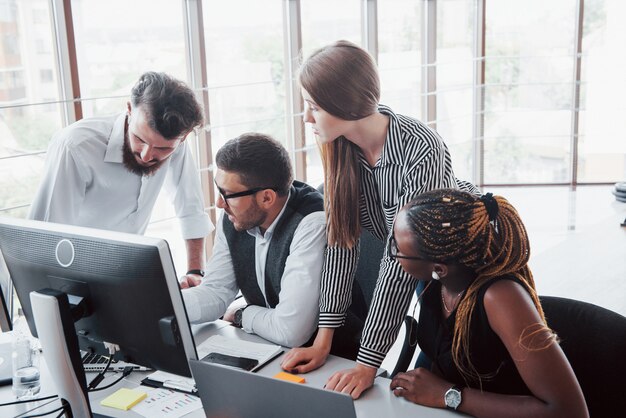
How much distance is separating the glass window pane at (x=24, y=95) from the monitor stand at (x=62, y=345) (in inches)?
86.7

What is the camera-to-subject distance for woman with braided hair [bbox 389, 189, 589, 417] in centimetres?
138

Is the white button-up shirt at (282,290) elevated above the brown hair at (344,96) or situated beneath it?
situated beneath

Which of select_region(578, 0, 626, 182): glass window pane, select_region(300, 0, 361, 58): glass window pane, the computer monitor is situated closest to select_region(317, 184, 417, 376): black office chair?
the computer monitor

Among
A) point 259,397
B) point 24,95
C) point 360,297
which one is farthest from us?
point 24,95

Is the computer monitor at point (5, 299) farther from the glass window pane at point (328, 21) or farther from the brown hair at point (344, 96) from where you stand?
the glass window pane at point (328, 21)

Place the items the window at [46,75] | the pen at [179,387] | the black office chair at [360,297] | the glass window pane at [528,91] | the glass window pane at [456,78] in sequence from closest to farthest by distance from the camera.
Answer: the pen at [179,387] → the black office chair at [360,297] → the window at [46,75] → the glass window pane at [456,78] → the glass window pane at [528,91]

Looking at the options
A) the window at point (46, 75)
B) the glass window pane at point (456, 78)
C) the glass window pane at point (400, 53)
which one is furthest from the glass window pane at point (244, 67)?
the glass window pane at point (456, 78)

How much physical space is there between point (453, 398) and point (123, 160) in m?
1.29

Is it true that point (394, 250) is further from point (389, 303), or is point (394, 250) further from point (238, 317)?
point (238, 317)

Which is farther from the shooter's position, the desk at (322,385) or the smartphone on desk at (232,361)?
the smartphone on desk at (232,361)

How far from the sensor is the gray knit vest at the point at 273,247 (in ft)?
6.53

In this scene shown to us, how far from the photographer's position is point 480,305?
145cm

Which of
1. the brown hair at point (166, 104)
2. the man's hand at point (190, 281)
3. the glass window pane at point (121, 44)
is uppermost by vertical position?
the glass window pane at point (121, 44)

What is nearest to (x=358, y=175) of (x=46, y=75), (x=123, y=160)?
(x=123, y=160)
